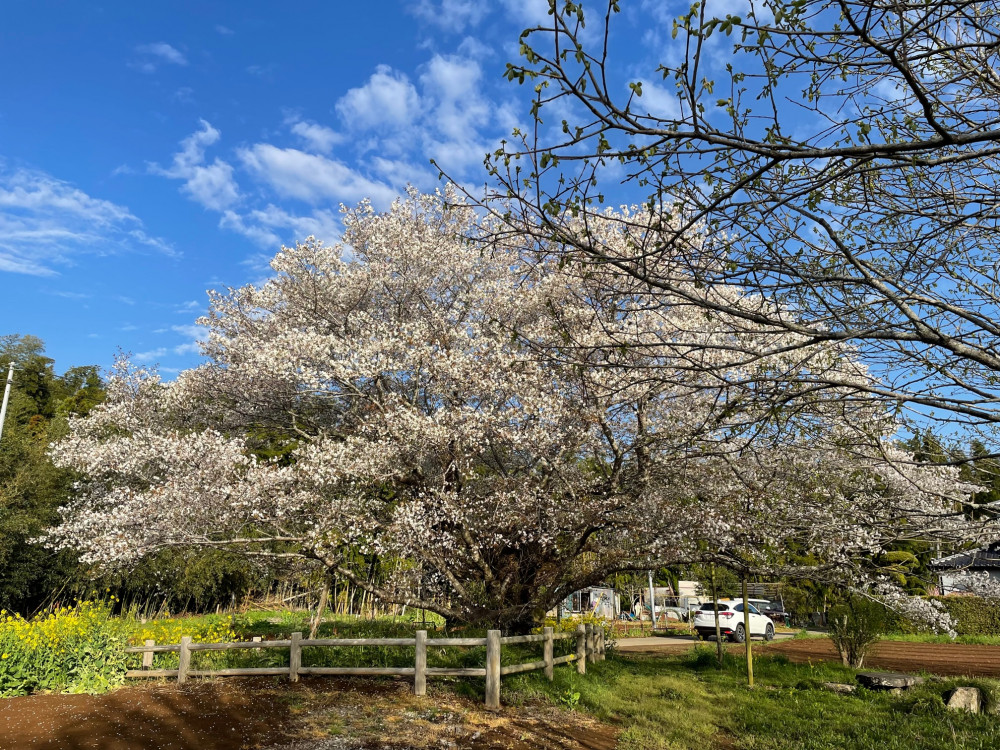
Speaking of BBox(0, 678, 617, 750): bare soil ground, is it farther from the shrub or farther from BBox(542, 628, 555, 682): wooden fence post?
the shrub

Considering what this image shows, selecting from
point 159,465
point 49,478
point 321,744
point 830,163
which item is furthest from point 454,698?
point 49,478

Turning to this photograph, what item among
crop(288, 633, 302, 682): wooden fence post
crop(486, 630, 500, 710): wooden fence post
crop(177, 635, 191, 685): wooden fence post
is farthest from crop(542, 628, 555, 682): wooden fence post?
crop(177, 635, 191, 685): wooden fence post

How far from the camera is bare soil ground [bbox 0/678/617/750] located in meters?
7.00

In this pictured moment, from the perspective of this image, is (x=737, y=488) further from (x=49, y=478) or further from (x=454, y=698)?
(x=49, y=478)

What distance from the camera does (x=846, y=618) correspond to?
48.4 ft

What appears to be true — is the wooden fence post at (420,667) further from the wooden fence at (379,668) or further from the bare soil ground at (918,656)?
the bare soil ground at (918,656)

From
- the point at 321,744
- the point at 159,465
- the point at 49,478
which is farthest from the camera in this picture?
the point at 49,478

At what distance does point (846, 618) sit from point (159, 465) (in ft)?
49.7

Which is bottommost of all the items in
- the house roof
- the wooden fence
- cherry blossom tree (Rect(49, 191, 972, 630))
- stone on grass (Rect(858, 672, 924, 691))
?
stone on grass (Rect(858, 672, 924, 691))

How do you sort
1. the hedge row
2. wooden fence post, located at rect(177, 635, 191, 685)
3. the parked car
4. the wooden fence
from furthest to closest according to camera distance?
the parked car
the hedge row
wooden fence post, located at rect(177, 635, 191, 685)
the wooden fence

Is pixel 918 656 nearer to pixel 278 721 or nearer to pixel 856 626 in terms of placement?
pixel 856 626

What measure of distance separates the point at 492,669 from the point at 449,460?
444 cm

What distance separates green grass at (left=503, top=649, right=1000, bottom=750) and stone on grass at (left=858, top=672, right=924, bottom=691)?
0.55 metres

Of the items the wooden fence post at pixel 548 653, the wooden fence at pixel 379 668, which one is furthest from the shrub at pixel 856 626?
the wooden fence post at pixel 548 653
